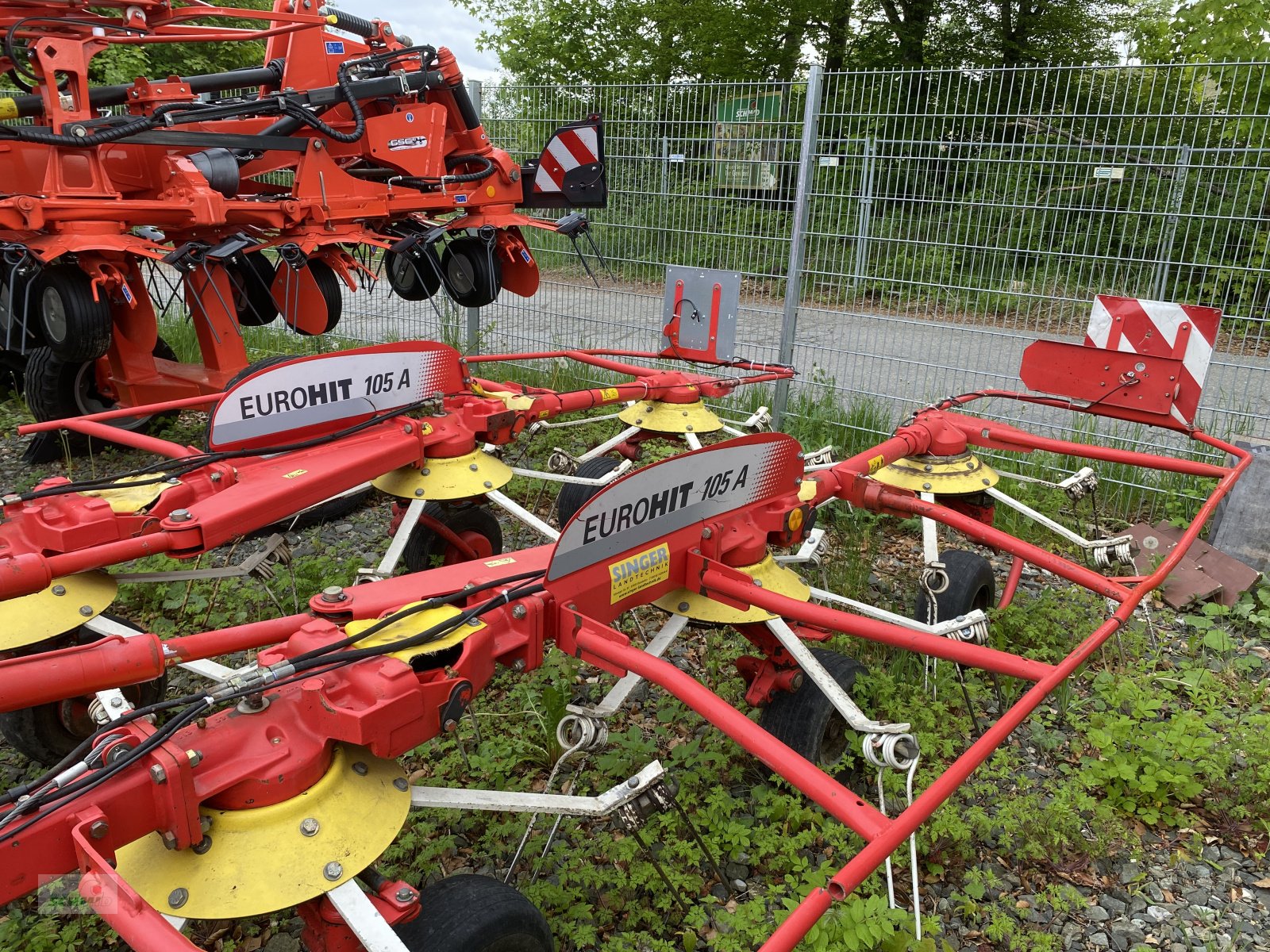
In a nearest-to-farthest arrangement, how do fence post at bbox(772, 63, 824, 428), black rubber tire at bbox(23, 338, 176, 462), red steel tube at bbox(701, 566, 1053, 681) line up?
red steel tube at bbox(701, 566, 1053, 681) < black rubber tire at bbox(23, 338, 176, 462) < fence post at bbox(772, 63, 824, 428)

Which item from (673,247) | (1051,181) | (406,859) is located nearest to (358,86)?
(673,247)

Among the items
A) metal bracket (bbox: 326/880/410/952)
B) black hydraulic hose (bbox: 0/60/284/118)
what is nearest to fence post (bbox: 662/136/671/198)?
black hydraulic hose (bbox: 0/60/284/118)

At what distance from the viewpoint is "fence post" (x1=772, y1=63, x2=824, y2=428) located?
6.14 meters

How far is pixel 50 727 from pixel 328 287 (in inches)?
147

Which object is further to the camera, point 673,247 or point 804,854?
point 673,247

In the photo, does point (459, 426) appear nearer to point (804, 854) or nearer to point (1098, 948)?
point (804, 854)

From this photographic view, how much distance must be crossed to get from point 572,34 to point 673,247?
49.8 feet

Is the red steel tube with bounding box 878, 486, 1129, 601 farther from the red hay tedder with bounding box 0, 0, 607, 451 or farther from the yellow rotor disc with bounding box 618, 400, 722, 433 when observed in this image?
the red hay tedder with bounding box 0, 0, 607, 451

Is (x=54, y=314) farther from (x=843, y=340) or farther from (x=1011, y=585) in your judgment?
(x=843, y=340)

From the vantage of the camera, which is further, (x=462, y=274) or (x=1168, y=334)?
(x=462, y=274)

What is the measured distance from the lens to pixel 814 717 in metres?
3.02

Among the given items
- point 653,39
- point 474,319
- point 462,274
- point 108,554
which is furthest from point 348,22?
point 653,39

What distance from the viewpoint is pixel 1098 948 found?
8.42 feet

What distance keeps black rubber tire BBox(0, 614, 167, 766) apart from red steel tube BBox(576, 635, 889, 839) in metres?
1.66
